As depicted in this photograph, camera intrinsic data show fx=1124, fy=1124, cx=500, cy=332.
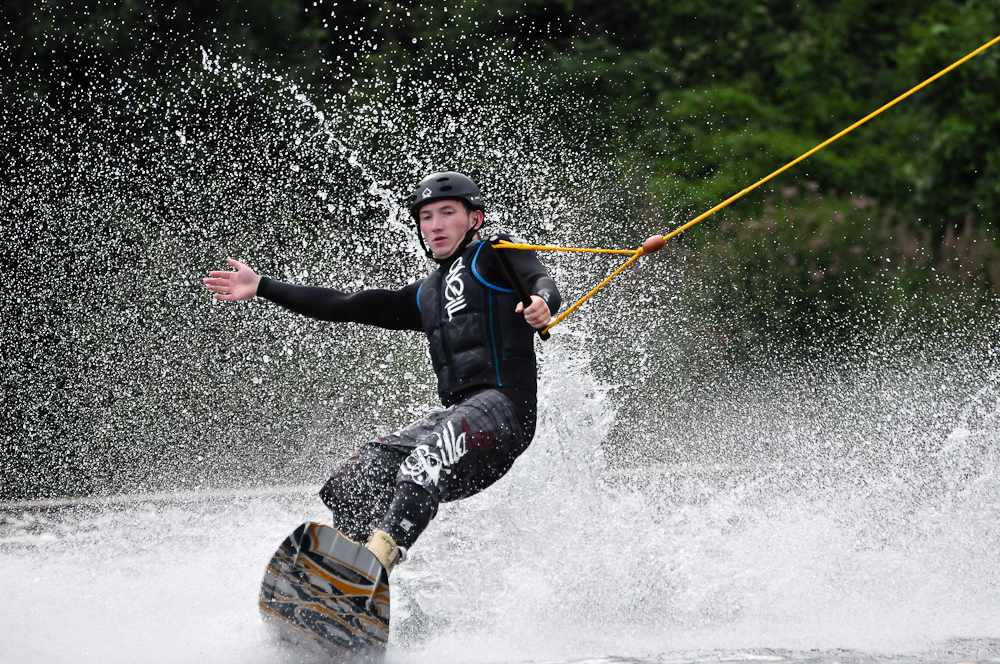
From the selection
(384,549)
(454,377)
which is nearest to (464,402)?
(454,377)

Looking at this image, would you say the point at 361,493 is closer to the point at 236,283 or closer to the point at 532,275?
the point at 532,275

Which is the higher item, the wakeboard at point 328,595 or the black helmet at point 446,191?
the black helmet at point 446,191

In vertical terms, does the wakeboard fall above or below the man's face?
below

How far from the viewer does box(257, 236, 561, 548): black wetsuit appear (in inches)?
142

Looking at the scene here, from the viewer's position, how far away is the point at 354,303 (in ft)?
14.0

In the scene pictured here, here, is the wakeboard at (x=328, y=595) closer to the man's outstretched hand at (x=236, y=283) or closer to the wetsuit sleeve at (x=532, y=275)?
the wetsuit sleeve at (x=532, y=275)

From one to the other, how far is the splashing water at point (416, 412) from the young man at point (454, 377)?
456 mm

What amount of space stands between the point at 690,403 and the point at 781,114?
5847mm

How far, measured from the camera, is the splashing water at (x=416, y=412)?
3822 mm

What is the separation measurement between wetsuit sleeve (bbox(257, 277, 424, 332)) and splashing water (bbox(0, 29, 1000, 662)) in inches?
37.4

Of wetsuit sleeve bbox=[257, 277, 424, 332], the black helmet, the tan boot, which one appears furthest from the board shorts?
the black helmet

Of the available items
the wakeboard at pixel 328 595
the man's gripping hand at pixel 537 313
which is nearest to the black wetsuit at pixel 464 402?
the man's gripping hand at pixel 537 313

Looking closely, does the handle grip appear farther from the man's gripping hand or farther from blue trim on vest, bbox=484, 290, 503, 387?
blue trim on vest, bbox=484, 290, 503, 387

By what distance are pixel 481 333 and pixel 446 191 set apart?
21.5 inches
